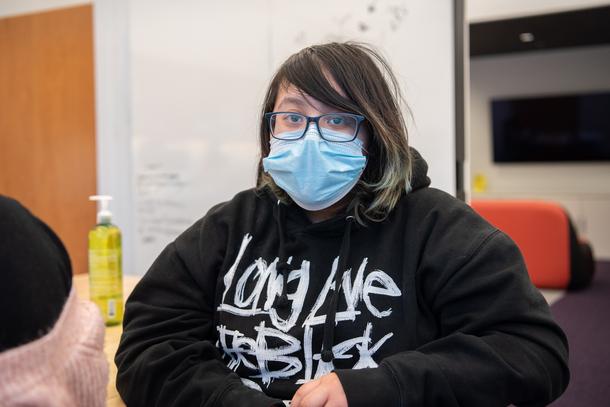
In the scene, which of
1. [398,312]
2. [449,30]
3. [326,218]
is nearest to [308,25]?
[449,30]

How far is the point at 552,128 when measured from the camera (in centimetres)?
667

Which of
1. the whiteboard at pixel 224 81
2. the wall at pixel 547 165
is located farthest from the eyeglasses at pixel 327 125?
the wall at pixel 547 165

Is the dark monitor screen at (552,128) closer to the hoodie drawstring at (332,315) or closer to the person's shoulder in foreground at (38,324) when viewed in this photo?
the hoodie drawstring at (332,315)

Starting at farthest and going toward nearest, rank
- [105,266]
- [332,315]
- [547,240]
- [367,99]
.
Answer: [547,240]
[105,266]
[367,99]
[332,315]

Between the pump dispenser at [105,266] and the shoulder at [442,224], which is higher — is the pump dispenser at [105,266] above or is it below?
below

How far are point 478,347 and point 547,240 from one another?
3.94m

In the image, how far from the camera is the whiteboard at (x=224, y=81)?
7.19 ft

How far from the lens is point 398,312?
98 centimetres

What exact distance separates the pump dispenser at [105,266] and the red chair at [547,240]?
353 centimetres

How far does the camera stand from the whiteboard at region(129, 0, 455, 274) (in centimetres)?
219

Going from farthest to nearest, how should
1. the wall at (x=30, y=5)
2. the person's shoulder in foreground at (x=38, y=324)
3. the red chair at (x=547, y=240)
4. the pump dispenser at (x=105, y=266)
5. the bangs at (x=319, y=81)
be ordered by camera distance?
the red chair at (x=547, y=240) → the wall at (x=30, y=5) → the pump dispenser at (x=105, y=266) → the bangs at (x=319, y=81) → the person's shoulder in foreground at (x=38, y=324)

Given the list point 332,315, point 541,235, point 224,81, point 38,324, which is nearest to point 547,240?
point 541,235

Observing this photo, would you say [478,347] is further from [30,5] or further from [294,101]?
[30,5]

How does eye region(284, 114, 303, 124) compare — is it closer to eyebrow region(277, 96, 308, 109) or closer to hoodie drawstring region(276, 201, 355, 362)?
eyebrow region(277, 96, 308, 109)
